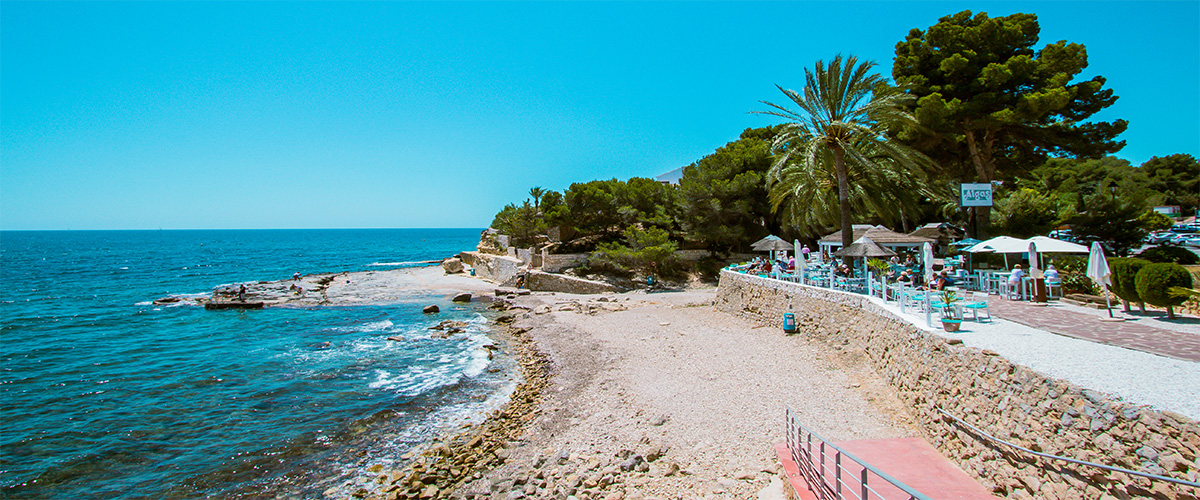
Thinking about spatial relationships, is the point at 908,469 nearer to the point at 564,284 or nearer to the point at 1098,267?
the point at 1098,267

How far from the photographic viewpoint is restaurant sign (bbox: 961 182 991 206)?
18.7 metres

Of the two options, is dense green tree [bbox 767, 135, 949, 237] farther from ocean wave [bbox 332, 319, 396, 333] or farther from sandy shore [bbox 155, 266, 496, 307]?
sandy shore [bbox 155, 266, 496, 307]

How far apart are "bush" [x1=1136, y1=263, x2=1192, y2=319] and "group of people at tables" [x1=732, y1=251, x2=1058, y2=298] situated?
3272 mm

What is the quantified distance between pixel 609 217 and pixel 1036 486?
3688cm

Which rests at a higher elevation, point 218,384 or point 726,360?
point 726,360

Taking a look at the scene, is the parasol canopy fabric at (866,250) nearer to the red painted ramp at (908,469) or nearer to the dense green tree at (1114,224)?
the red painted ramp at (908,469)

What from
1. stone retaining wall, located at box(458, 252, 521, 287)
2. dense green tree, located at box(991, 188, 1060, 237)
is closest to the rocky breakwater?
dense green tree, located at box(991, 188, 1060, 237)

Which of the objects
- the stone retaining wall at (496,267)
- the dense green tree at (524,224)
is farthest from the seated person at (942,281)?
Answer: the dense green tree at (524,224)

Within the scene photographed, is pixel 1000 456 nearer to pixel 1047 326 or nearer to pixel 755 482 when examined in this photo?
pixel 755 482

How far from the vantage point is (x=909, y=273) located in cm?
A: 1625

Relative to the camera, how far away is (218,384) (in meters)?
16.9

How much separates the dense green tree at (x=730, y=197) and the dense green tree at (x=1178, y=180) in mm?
42177

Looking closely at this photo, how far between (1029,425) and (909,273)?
380 inches

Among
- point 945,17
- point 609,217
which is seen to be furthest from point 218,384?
point 945,17
